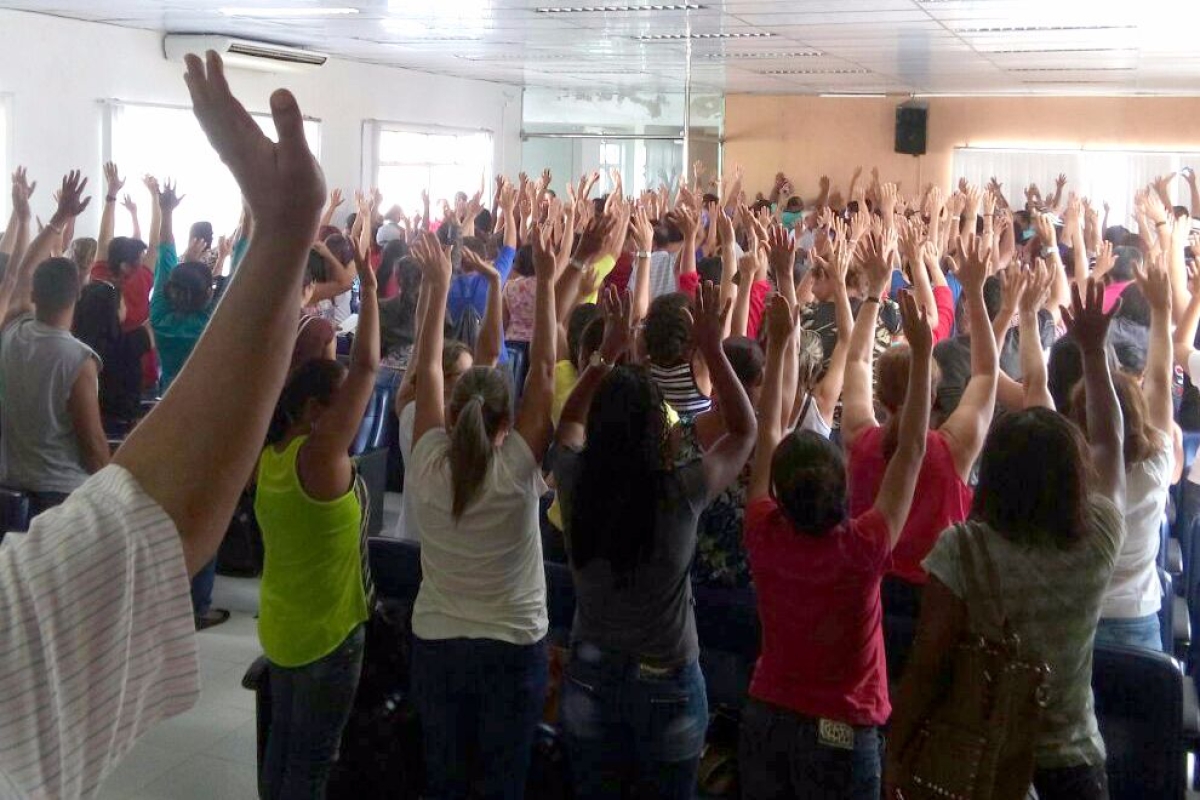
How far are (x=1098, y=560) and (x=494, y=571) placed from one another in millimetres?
1289

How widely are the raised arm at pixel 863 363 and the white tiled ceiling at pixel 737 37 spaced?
4.33 m

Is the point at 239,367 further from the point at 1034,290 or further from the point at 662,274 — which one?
the point at 662,274

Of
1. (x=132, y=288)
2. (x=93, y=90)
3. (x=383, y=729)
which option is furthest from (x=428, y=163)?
(x=383, y=729)

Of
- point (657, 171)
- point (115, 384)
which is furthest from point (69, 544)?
point (657, 171)

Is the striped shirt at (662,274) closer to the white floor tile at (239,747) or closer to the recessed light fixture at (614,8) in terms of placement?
the recessed light fixture at (614,8)

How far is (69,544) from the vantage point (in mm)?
775

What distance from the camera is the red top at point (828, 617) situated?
96.7 inches

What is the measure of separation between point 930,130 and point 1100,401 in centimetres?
1520

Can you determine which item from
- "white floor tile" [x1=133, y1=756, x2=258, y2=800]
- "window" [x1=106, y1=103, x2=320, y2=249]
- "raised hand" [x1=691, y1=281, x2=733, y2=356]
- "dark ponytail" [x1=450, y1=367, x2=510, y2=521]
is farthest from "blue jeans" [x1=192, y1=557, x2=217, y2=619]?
"window" [x1=106, y1=103, x2=320, y2=249]

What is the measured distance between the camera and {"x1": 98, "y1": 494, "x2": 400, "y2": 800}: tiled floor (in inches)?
145

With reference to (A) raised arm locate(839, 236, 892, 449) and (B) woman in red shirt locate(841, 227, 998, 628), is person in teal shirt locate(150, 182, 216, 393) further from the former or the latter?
(B) woman in red shirt locate(841, 227, 998, 628)

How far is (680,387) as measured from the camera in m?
3.69

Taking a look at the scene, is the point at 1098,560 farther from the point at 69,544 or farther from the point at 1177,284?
the point at 1177,284

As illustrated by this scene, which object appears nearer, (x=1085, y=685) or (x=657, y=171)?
(x=1085, y=685)
